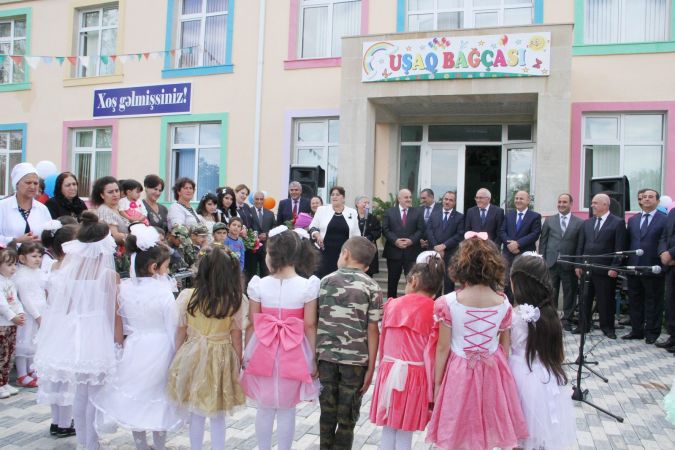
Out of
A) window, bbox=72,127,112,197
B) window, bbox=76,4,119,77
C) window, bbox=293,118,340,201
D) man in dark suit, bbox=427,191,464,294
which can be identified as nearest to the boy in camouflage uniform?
man in dark suit, bbox=427,191,464,294

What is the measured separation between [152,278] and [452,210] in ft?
18.3

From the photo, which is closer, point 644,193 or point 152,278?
A: point 152,278

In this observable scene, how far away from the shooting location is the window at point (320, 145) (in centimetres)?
1158

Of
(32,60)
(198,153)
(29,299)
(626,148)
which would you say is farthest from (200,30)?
(29,299)

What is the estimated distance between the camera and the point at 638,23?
1005 cm

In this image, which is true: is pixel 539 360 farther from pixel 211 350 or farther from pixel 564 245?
pixel 564 245

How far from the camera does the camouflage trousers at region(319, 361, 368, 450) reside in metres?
3.05

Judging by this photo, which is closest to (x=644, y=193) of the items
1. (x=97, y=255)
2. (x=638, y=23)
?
(x=638, y=23)

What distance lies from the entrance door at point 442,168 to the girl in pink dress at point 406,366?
8704mm

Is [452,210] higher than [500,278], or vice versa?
[452,210]

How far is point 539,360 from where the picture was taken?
2.99 metres

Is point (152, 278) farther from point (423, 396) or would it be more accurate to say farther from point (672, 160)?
point (672, 160)

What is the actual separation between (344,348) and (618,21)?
9736 mm

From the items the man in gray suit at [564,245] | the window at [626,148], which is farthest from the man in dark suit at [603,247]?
the window at [626,148]
